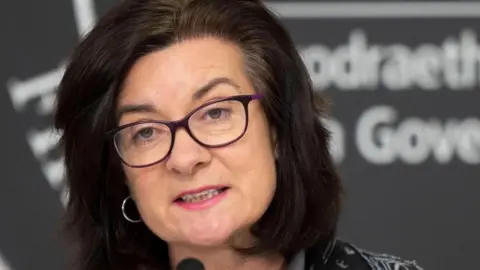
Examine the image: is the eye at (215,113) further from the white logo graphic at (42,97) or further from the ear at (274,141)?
the white logo graphic at (42,97)

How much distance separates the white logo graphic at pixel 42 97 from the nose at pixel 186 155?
2.01 ft

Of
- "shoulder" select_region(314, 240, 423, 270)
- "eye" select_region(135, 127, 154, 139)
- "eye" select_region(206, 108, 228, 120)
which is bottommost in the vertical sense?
"shoulder" select_region(314, 240, 423, 270)

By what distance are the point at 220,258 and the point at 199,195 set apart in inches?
5.5

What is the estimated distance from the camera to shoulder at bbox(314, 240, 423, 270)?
1070 millimetres

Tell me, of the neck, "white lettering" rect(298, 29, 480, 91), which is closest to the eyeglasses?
the neck

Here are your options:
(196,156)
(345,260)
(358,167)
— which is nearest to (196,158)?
(196,156)

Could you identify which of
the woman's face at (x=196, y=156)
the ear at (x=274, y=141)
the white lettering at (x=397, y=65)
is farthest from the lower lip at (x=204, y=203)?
the white lettering at (x=397, y=65)

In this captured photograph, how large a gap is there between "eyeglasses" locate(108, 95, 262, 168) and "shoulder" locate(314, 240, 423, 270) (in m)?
0.29

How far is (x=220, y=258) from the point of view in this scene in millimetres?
993

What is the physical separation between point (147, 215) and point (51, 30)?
0.63 metres

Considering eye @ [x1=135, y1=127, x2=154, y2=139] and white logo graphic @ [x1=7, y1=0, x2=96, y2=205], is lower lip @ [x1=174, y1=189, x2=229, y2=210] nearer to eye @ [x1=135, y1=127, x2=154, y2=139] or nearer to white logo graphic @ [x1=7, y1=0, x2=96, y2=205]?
eye @ [x1=135, y1=127, x2=154, y2=139]

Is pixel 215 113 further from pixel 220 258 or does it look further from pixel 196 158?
pixel 220 258

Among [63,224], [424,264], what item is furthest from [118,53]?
[424,264]

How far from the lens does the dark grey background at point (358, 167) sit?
140cm
